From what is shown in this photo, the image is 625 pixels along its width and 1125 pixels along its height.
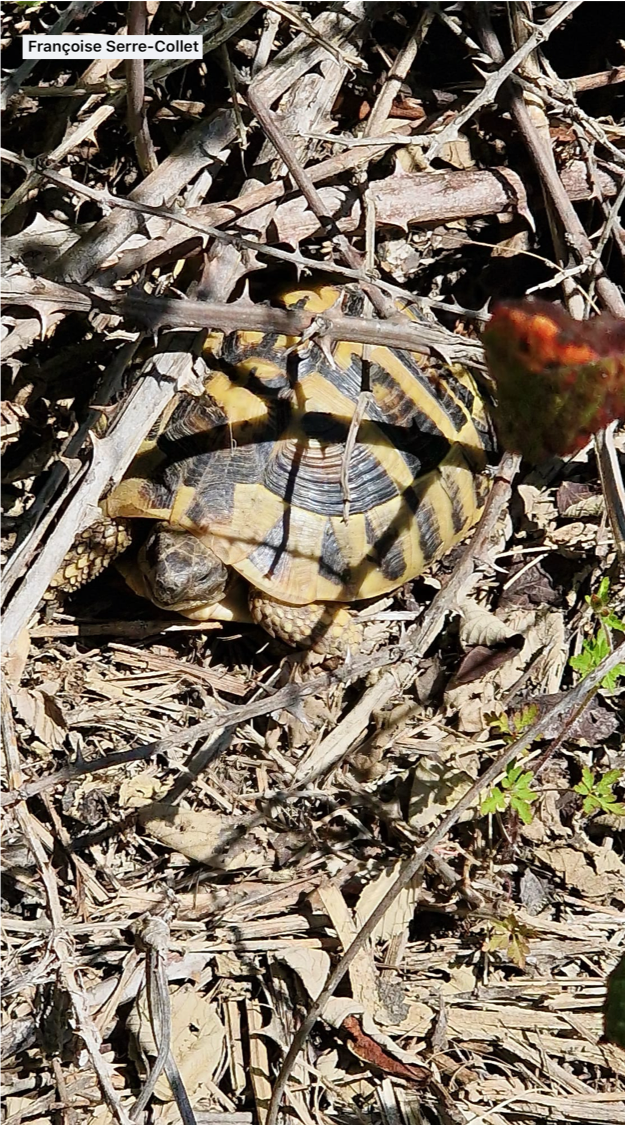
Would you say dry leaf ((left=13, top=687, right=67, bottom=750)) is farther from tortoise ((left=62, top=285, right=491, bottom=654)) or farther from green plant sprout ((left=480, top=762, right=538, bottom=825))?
green plant sprout ((left=480, top=762, right=538, bottom=825))

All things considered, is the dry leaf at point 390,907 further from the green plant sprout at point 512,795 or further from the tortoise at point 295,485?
the tortoise at point 295,485

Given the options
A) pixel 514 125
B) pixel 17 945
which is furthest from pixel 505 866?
pixel 514 125

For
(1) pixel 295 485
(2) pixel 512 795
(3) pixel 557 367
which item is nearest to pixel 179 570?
(1) pixel 295 485

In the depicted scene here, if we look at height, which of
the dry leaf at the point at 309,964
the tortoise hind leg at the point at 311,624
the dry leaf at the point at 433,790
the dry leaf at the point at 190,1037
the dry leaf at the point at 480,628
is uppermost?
the tortoise hind leg at the point at 311,624

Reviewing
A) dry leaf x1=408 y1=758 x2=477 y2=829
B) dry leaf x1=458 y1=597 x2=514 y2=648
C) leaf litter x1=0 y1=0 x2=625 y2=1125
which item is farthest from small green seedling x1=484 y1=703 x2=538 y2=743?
dry leaf x1=458 y1=597 x2=514 y2=648

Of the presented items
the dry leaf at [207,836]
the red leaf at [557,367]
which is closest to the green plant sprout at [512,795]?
the dry leaf at [207,836]

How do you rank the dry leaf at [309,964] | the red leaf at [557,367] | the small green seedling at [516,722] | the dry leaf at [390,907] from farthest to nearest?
the dry leaf at [390,907]
the dry leaf at [309,964]
the small green seedling at [516,722]
the red leaf at [557,367]

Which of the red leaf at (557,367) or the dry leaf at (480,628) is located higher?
the red leaf at (557,367)

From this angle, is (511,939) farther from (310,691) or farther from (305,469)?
(305,469)
